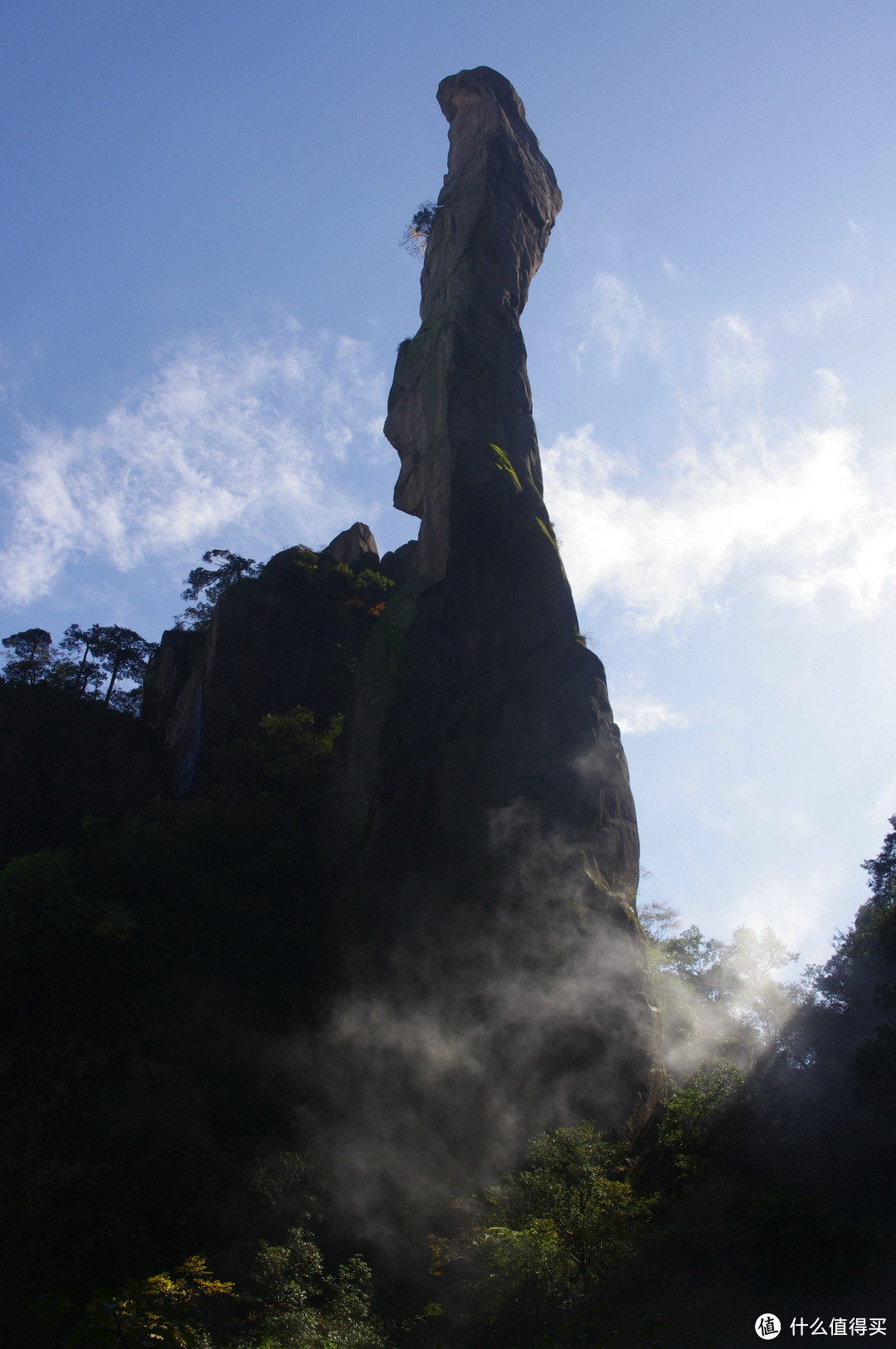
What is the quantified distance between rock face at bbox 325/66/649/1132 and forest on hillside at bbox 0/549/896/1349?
6.91ft

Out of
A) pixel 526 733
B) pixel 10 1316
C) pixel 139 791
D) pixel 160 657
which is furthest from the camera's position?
pixel 160 657

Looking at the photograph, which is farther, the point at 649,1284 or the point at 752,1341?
the point at 649,1284

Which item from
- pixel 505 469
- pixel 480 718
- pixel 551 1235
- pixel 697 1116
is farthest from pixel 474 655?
pixel 551 1235

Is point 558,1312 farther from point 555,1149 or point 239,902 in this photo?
point 239,902

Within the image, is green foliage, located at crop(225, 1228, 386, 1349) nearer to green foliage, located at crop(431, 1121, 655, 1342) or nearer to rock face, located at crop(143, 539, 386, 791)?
green foliage, located at crop(431, 1121, 655, 1342)

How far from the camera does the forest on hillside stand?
40.1 feet

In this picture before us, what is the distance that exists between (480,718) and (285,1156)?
12560 millimetres

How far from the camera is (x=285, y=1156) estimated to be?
14914 mm

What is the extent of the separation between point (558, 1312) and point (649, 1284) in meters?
2.51

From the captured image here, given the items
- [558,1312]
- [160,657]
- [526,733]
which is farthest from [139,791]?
[558,1312]

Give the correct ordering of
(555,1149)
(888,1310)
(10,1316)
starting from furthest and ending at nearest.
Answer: (555,1149), (888,1310), (10,1316)

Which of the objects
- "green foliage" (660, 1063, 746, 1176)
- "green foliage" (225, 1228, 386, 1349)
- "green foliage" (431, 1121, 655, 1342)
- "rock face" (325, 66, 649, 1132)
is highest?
"rock face" (325, 66, 649, 1132)

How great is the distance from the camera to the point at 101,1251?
39.8ft

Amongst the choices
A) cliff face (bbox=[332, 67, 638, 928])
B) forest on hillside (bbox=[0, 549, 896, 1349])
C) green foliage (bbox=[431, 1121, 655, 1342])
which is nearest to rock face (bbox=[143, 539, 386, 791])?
forest on hillside (bbox=[0, 549, 896, 1349])
